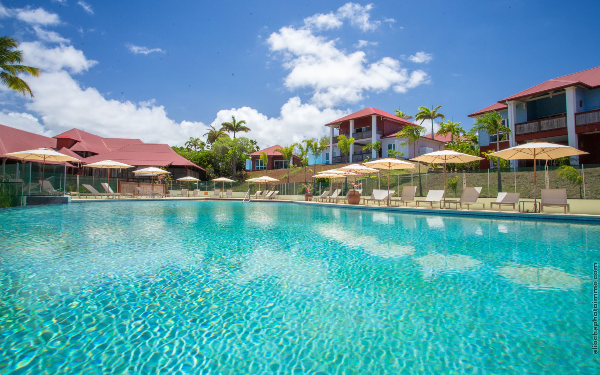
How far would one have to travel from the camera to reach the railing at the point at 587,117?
18.9 meters

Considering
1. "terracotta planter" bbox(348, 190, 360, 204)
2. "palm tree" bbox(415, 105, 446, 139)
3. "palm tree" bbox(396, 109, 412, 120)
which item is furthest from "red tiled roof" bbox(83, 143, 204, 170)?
"palm tree" bbox(396, 109, 412, 120)

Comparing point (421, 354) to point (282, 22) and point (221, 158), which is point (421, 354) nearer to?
point (282, 22)

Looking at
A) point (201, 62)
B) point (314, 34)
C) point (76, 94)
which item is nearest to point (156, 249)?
point (314, 34)

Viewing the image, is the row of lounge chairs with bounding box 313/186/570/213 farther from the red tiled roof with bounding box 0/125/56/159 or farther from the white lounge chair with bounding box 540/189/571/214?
the red tiled roof with bounding box 0/125/56/159

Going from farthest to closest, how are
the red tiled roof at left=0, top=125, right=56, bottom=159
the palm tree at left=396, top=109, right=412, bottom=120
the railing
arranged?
the palm tree at left=396, top=109, right=412, bottom=120 < the red tiled roof at left=0, top=125, right=56, bottom=159 < the railing

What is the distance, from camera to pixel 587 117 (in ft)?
63.3

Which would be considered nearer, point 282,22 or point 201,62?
point 282,22

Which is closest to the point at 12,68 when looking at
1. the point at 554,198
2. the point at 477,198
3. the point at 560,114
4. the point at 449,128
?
the point at 477,198

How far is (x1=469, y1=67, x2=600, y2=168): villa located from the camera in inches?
776

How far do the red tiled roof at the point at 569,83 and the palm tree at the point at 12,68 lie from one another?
32382 mm

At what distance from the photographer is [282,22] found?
18.4m

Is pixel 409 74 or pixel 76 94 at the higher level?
pixel 409 74

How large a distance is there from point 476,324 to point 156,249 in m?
5.57

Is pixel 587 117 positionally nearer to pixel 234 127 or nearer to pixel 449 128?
pixel 449 128
